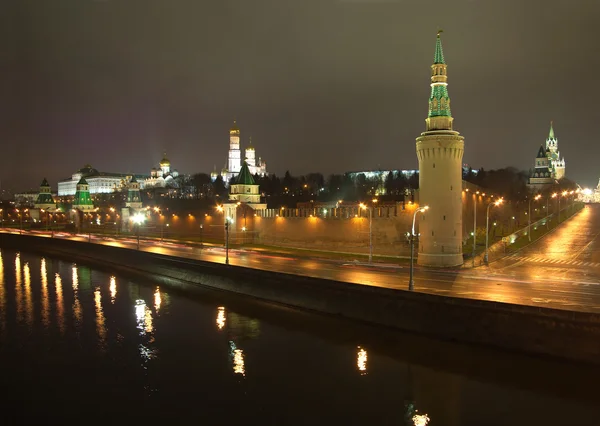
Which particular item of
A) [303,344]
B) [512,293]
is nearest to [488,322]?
[512,293]

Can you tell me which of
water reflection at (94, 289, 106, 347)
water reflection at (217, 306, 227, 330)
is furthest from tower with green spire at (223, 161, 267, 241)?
water reflection at (217, 306, 227, 330)

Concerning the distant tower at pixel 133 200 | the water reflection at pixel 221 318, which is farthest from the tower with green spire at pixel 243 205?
the distant tower at pixel 133 200

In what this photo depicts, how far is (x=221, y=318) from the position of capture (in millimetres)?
27797

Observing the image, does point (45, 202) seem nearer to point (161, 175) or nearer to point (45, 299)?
point (161, 175)

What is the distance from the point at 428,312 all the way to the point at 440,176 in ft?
52.4

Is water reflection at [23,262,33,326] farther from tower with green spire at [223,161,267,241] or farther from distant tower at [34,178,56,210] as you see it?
distant tower at [34,178,56,210]

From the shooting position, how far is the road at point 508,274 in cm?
2300

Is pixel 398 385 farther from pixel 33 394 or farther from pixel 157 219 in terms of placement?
pixel 157 219

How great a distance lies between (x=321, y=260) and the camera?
40.6 metres

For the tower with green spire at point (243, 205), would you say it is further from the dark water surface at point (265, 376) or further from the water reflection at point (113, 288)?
the dark water surface at point (265, 376)

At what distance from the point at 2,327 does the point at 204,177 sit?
368 feet

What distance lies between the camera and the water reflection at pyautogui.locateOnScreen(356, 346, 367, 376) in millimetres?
18880

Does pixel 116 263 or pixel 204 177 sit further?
pixel 204 177

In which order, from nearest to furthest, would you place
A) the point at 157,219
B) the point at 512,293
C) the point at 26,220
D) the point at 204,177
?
the point at 512,293 < the point at 157,219 < the point at 26,220 < the point at 204,177
